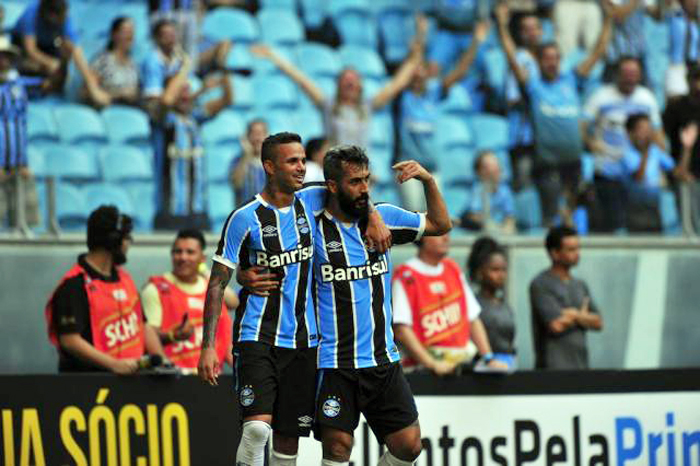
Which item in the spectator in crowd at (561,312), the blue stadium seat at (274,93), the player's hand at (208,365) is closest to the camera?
the player's hand at (208,365)

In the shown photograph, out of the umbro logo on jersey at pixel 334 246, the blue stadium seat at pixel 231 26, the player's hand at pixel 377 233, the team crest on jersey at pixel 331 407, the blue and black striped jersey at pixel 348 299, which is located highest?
the blue stadium seat at pixel 231 26

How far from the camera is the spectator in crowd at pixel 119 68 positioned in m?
11.2

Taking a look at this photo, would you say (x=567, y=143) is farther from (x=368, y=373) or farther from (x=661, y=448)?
(x=368, y=373)

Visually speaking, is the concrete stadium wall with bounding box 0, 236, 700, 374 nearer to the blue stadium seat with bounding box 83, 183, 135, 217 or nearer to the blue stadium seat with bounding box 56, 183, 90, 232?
the blue stadium seat with bounding box 83, 183, 135, 217

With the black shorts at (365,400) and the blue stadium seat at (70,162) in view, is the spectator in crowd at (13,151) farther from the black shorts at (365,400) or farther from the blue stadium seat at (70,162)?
the black shorts at (365,400)

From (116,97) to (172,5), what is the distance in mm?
1412

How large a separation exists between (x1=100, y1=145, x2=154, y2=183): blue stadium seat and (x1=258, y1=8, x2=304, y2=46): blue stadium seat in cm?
243

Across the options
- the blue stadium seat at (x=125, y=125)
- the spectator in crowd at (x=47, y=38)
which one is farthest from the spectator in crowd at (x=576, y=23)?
the spectator in crowd at (x=47, y=38)

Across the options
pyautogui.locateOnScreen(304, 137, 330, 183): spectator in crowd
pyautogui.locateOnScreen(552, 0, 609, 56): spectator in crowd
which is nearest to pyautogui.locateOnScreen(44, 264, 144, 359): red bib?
pyautogui.locateOnScreen(304, 137, 330, 183): spectator in crowd

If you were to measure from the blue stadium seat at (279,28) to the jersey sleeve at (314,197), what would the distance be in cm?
657

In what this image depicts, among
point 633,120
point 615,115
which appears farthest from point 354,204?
point 615,115

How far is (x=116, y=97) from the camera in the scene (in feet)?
36.9

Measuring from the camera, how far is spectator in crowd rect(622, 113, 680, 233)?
11203mm

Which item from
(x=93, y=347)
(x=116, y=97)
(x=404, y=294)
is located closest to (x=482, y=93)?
(x=116, y=97)
